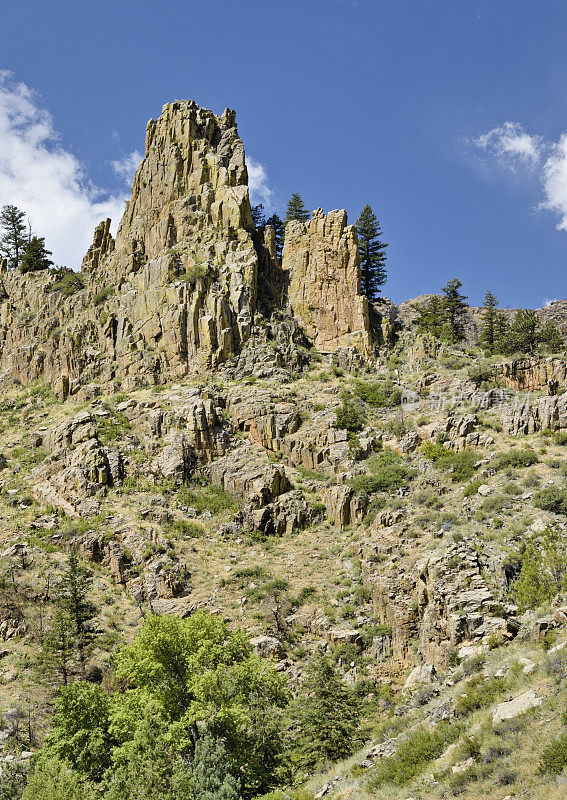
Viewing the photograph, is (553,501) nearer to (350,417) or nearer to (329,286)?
(350,417)

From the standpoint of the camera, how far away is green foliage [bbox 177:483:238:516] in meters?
43.9

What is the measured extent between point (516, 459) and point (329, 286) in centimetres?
3026

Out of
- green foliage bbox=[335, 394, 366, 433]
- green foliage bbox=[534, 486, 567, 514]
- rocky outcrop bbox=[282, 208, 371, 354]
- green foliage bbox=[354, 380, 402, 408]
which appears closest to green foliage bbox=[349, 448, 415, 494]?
green foliage bbox=[335, 394, 366, 433]

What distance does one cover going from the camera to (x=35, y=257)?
252ft

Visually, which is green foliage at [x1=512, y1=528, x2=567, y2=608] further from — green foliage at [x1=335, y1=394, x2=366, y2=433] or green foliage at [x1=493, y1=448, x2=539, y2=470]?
green foliage at [x1=335, y1=394, x2=366, y2=433]

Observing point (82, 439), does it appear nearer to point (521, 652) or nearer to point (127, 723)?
point (127, 723)

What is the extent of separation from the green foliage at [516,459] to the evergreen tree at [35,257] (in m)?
65.8

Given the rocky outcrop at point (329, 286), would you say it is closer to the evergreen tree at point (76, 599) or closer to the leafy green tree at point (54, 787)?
the evergreen tree at point (76, 599)

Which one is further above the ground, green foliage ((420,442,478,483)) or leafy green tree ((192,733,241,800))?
green foliage ((420,442,478,483))

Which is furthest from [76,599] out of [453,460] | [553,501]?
[553,501]

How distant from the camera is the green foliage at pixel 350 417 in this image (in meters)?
48.1

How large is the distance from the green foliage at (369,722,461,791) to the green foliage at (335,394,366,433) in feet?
103

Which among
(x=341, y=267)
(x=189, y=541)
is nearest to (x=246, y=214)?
(x=341, y=267)

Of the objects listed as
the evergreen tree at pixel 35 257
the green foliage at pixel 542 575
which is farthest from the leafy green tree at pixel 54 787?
the evergreen tree at pixel 35 257
